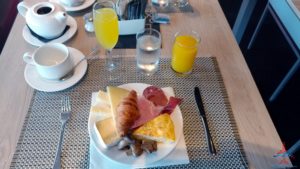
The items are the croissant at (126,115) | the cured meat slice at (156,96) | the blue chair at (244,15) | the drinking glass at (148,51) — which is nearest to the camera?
the croissant at (126,115)

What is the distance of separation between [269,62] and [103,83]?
1532mm

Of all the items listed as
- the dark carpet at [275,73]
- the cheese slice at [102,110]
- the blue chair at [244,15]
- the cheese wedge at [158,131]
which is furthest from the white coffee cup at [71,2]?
the dark carpet at [275,73]

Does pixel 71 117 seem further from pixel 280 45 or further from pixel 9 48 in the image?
pixel 280 45

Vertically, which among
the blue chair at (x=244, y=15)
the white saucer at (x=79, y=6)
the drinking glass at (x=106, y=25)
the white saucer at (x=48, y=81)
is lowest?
the blue chair at (x=244, y=15)

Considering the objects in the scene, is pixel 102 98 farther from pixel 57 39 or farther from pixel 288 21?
pixel 288 21

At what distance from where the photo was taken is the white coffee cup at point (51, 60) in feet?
2.27

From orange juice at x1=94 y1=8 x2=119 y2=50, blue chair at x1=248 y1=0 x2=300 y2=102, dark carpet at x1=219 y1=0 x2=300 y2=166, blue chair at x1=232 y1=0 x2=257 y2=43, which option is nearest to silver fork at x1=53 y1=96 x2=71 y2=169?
orange juice at x1=94 y1=8 x2=119 y2=50

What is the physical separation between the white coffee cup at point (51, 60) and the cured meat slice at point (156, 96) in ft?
0.87

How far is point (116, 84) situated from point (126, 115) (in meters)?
0.23

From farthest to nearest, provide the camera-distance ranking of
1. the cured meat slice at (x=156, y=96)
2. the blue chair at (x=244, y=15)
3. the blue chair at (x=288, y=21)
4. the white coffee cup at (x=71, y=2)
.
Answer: the blue chair at (x=244, y=15)
the blue chair at (x=288, y=21)
the white coffee cup at (x=71, y=2)
the cured meat slice at (x=156, y=96)

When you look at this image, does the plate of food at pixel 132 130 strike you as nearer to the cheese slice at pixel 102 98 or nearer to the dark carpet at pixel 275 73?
the cheese slice at pixel 102 98

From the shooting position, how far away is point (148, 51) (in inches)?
30.7

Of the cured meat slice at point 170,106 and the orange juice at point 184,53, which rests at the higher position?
the orange juice at point 184,53

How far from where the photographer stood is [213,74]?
31.4 inches
